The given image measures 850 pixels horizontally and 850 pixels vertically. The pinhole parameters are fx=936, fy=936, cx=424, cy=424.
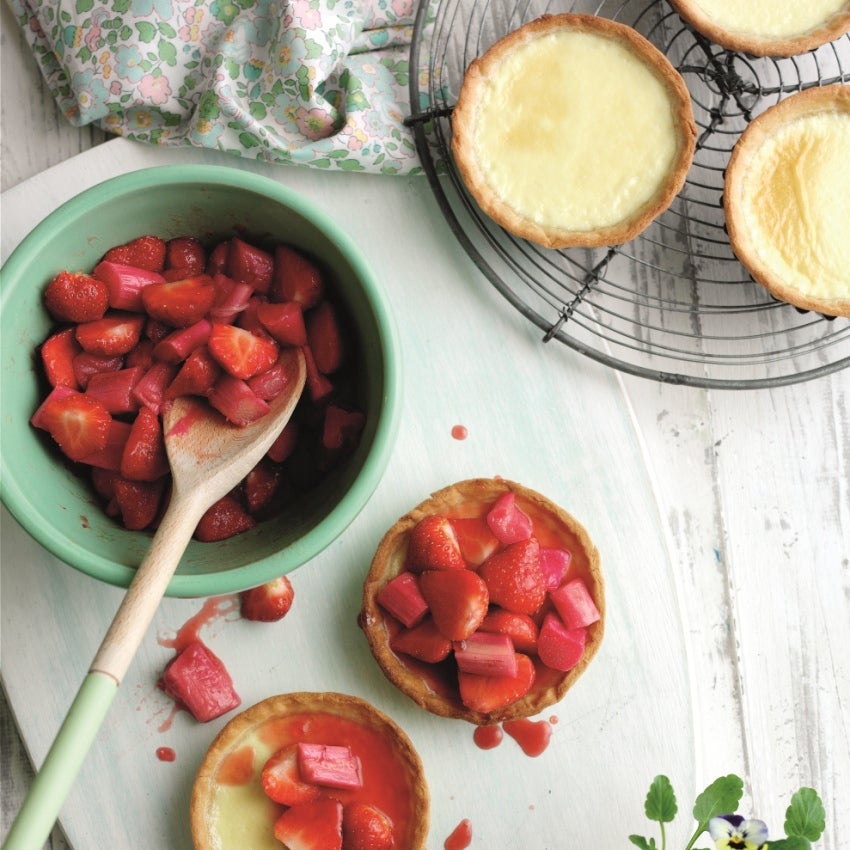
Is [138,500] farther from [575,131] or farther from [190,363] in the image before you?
[575,131]

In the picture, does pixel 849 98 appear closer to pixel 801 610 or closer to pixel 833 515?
pixel 833 515

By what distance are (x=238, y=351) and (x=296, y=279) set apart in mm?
175

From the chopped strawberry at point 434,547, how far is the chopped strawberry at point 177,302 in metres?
0.55

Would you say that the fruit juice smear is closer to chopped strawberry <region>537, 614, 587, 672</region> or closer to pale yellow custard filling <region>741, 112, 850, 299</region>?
chopped strawberry <region>537, 614, 587, 672</region>

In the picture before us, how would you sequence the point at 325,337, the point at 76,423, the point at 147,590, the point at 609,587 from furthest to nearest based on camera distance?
the point at 609,587 < the point at 325,337 < the point at 76,423 < the point at 147,590

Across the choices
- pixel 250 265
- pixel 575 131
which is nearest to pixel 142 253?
pixel 250 265

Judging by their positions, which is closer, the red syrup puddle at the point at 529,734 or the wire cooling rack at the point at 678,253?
the red syrup puddle at the point at 529,734

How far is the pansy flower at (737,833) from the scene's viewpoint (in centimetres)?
171

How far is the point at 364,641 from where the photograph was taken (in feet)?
5.89

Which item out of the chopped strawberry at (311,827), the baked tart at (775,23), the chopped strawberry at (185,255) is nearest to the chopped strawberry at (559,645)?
the chopped strawberry at (311,827)

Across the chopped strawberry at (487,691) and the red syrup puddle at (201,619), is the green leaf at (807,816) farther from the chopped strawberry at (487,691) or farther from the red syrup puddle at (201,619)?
the red syrup puddle at (201,619)

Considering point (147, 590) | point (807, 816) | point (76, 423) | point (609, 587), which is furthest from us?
point (609, 587)

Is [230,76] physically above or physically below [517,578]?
above

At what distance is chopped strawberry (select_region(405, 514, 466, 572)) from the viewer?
67.1 inches
